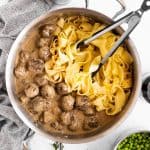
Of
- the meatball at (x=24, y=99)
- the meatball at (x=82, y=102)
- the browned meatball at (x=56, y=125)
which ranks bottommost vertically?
the browned meatball at (x=56, y=125)

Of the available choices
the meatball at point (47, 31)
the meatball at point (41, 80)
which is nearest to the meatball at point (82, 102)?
the meatball at point (41, 80)

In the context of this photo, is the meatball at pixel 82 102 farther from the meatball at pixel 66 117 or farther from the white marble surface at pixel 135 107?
the white marble surface at pixel 135 107

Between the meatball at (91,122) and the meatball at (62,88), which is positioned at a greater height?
the meatball at (62,88)

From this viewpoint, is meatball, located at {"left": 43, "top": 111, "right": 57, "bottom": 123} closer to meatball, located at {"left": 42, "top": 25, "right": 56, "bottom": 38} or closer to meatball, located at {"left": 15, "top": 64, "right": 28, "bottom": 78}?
meatball, located at {"left": 15, "top": 64, "right": 28, "bottom": 78}

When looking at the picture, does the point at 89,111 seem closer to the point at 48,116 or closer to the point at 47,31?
the point at 48,116

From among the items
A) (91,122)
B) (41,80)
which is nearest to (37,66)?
(41,80)

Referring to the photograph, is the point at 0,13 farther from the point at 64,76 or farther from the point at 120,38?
the point at 120,38

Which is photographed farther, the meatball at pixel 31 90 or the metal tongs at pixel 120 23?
the meatball at pixel 31 90
